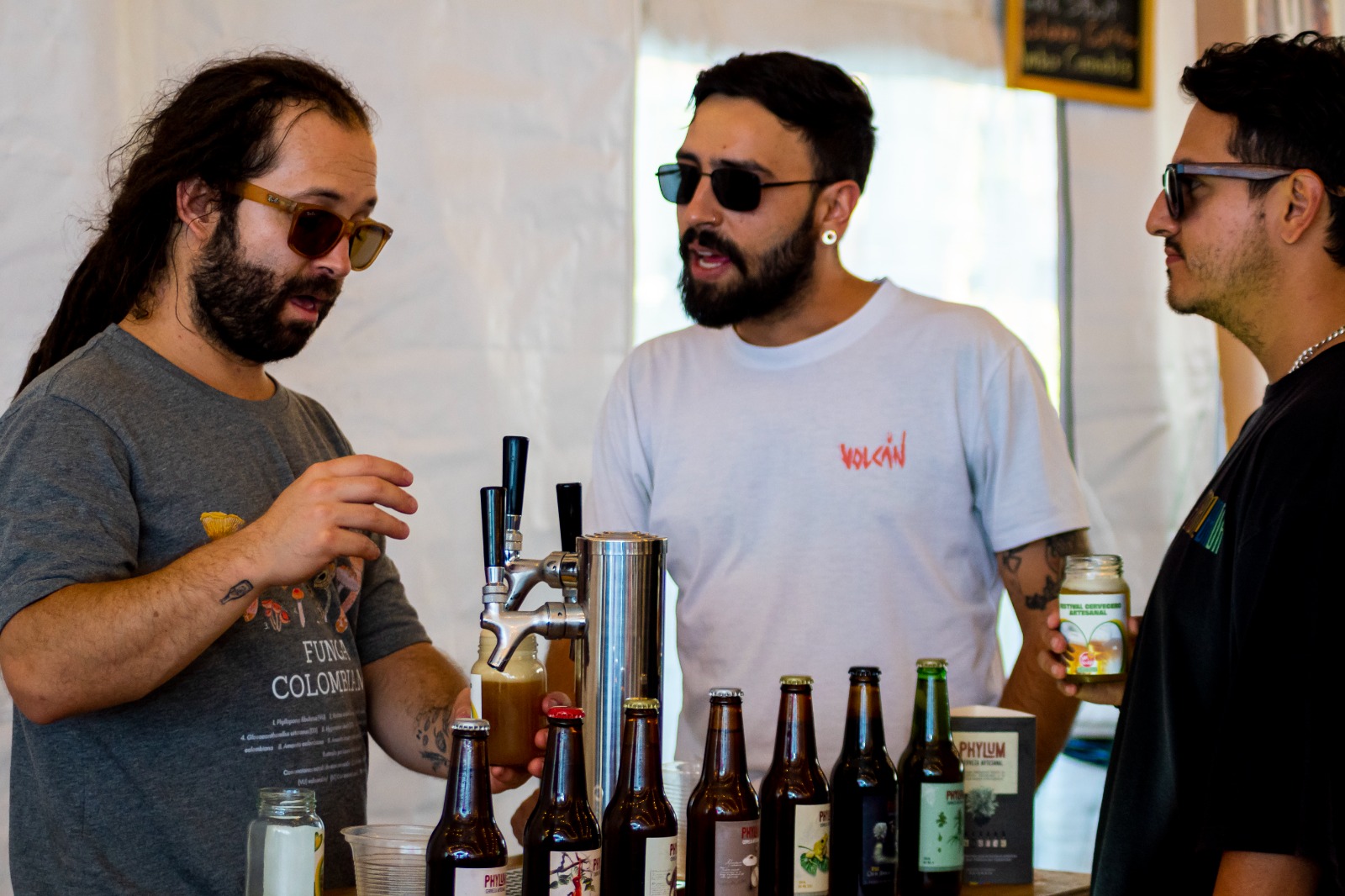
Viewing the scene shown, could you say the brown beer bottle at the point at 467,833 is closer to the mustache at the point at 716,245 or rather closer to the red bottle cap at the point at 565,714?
the red bottle cap at the point at 565,714

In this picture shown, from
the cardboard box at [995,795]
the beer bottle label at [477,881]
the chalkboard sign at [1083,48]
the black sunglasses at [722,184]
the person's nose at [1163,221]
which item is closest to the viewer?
the beer bottle label at [477,881]

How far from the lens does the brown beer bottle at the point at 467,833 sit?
1.41m

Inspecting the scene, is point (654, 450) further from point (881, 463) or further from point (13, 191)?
point (13, 191)

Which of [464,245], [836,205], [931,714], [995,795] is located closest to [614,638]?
[931,714]

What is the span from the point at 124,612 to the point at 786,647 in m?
1.20

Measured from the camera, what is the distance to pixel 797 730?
1.65 m

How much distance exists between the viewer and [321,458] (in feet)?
7.54

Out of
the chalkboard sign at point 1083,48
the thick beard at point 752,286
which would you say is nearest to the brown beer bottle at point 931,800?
the thick beard at point 752,286

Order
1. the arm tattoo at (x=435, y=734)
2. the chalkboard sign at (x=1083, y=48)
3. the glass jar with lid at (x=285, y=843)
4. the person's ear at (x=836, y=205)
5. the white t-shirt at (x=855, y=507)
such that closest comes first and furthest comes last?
the glass jar with lid at (x=285, y=843)
the arm tattoo at (x=435, y=734)
the white t-shirt at (x=855, y=507)
the person's ear at (x=836, y=205)
the chalkboard sign at (x=1083, y=48)

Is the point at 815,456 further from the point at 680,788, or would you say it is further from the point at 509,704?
the point at 509,704

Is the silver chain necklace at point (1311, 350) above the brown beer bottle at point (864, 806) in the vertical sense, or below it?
above

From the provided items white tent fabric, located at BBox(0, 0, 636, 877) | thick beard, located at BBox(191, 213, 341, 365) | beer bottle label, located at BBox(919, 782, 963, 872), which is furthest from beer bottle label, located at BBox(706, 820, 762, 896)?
white tent fabric, located at BBox(0, 0, 636, 877)

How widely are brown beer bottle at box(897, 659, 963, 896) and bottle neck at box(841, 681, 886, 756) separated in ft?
0.26

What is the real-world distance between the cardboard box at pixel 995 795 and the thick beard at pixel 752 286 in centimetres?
108
